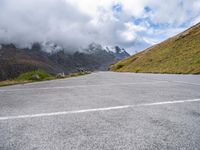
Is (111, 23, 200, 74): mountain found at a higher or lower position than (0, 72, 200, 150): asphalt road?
higher

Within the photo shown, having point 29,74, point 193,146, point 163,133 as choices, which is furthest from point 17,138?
point 29,74

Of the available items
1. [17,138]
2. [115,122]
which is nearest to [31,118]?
[17,138]

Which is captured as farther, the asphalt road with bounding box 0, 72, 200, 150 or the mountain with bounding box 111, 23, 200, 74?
the mountain with bounding box 111, 23, 200, 74

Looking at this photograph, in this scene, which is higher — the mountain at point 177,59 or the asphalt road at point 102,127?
the mountain at point 177,59

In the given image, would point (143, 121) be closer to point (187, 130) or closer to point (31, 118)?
point (187, 130)

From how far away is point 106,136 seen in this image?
393cm

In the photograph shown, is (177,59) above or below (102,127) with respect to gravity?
above

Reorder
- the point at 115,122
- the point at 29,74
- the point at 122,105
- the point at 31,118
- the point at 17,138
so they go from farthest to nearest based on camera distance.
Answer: the point at 29,74 < the point at 122,105 < the point at 31,118 < the point at 115,122 < the point at 17,138

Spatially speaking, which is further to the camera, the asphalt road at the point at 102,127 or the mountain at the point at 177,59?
the mountain at the point at 177,59

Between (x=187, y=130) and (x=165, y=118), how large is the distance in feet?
2.93

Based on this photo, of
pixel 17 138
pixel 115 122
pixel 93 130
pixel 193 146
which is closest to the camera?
pixel 193 146

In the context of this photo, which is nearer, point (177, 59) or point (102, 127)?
point (102, 127)

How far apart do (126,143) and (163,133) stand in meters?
0.78

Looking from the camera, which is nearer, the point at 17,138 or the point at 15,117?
the point at 17,138
